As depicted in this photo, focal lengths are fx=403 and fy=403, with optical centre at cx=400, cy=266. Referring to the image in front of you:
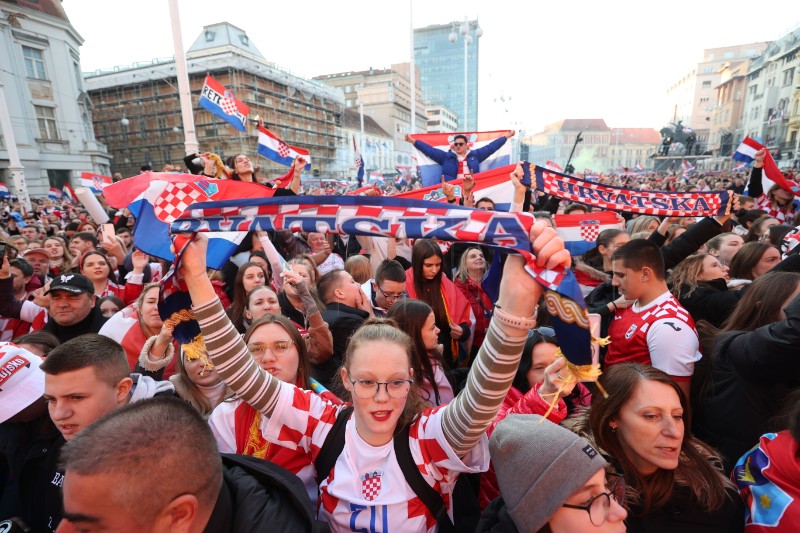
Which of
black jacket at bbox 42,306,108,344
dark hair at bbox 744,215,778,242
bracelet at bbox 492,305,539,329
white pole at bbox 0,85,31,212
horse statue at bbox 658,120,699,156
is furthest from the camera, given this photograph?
horse statue at bbox 658,120,699,156

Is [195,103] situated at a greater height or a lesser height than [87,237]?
greater

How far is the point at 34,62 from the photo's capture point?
96.9 ft

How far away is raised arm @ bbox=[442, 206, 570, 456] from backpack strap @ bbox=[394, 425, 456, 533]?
281 millimetres

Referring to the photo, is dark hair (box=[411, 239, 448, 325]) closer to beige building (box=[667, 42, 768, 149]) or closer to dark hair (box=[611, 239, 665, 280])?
dark hair (box=[611, 239, 665, 280])

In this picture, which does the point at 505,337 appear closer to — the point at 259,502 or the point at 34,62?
the point at 259,502

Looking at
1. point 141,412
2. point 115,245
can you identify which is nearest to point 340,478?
point 141,412

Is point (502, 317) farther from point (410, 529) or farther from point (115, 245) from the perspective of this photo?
point (115, 245)

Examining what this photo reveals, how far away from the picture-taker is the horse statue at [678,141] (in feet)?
143

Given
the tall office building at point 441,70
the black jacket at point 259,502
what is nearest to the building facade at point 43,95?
the black jacket at point 259,502

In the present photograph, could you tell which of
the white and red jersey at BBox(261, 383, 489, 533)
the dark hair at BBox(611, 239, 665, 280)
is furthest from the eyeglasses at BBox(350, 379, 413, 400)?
the dark hair at BBox(611, 239, 665, 280)

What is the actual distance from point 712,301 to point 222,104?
26.7 feet

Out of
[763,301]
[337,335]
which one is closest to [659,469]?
[763,301]

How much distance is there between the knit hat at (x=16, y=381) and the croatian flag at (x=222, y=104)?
19.7 feet

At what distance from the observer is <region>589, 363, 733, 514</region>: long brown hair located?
1.71 meters
